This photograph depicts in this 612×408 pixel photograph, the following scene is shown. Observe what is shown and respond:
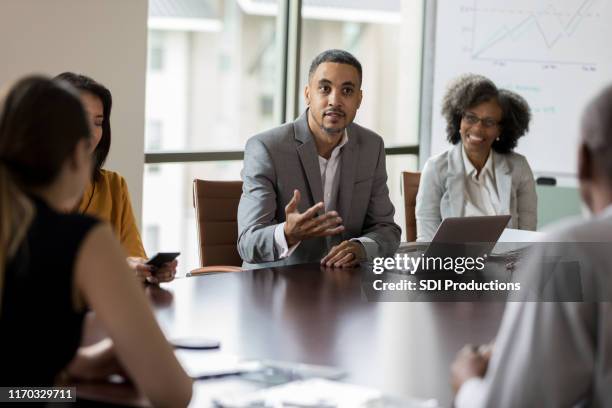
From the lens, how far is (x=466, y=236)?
10.4 ft

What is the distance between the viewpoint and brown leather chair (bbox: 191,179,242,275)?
13.2 feet

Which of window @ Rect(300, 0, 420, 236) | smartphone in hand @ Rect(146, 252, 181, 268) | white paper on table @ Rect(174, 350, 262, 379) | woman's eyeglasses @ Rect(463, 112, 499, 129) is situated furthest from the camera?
window @ Rect(300, 0, 420, 236)

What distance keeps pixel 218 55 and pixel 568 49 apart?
88.2 inches

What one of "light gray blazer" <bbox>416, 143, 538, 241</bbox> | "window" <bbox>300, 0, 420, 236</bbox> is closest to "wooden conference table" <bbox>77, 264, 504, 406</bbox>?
"light gray blazer" <bbox>416, 143, 538, 241</bbox>

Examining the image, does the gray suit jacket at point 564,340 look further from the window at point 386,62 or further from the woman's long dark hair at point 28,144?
Result: the window at point 386,62

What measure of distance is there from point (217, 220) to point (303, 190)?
492mm

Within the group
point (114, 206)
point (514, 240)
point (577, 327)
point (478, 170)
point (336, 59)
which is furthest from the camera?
point (478, 170)

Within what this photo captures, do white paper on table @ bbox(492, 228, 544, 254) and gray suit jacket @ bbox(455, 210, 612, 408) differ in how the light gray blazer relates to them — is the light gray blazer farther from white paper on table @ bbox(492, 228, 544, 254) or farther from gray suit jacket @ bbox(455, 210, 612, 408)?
gray suit jacket @ bbox(455, 210, 612, 408)

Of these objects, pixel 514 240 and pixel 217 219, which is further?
pixel 217 219

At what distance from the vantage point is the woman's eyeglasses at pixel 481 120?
4.65 meters

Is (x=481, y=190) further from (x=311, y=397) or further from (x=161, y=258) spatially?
(x=311, y=397)

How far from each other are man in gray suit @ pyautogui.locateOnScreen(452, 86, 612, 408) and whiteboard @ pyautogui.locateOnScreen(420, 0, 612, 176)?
459 cm

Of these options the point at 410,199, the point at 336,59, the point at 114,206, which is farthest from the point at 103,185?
the point at 410,199

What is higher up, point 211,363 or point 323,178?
point 323,178
